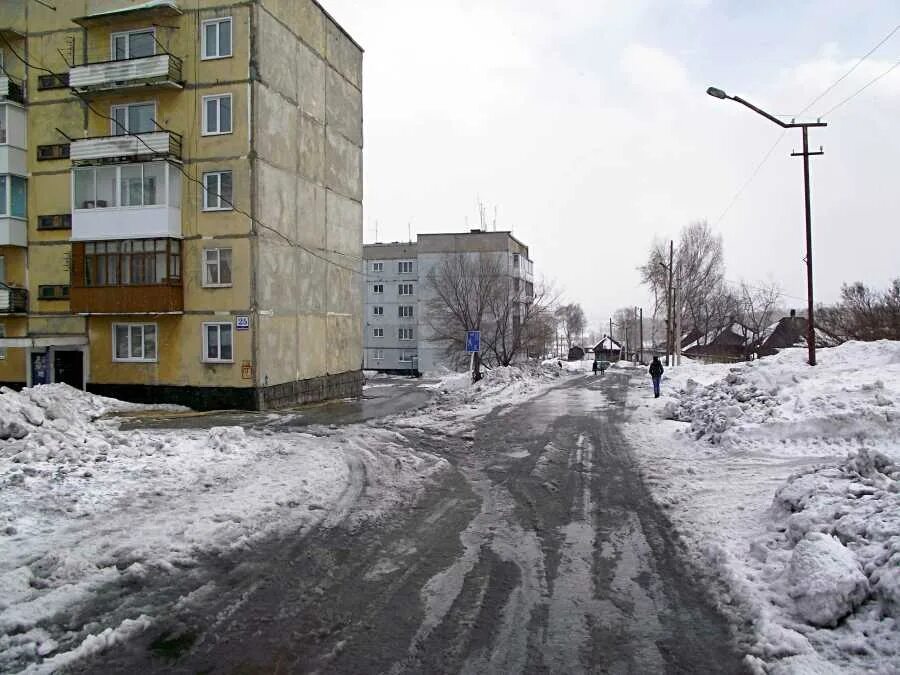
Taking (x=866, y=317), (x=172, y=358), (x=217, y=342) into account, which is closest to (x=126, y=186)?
(x=172, y=358)

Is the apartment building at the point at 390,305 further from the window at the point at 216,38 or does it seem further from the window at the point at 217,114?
the window at the point at 216,38

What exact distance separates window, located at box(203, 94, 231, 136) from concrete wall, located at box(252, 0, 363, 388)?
3.33 ft

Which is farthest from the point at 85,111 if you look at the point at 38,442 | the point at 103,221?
the point at 38,442

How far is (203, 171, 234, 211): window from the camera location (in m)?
22.2

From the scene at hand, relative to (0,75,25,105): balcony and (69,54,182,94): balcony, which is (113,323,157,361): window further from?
(0,75,25,105): balcony

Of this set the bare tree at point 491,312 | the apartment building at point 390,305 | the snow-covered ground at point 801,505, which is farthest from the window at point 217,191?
the apartment building at point 390,305

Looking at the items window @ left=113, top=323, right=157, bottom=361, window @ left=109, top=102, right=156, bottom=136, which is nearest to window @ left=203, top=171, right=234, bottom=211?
window @ left=109, top=102, right=156, bottom=136

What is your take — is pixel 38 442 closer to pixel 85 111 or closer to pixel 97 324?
pixel 97 324

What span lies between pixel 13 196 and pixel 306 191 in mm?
10575

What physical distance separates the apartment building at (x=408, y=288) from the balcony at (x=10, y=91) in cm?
4270

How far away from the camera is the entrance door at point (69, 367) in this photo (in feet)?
79.0

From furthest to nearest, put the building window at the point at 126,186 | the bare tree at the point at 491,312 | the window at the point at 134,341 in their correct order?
the bare tree at the point at 491,312 < the window at the point at 134,341 < the building window at the point at 126,186

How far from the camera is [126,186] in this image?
22.6 meters

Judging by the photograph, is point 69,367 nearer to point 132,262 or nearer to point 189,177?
point 132,262
